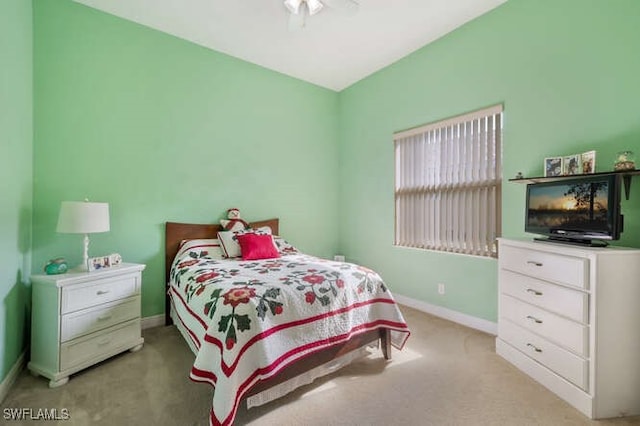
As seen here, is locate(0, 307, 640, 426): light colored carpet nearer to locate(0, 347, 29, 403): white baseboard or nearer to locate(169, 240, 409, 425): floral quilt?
locate(0, 347, 29, 403): white baseboard

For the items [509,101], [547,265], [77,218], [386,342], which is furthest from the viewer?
[509,101]

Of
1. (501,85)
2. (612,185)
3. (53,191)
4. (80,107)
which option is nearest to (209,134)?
(80,107)

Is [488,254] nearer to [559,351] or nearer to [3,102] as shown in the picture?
[559,351]

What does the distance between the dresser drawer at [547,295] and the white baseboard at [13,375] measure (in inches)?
138

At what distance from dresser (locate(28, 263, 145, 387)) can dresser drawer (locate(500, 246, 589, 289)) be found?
308 cm

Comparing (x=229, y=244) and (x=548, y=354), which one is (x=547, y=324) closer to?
(x=548, y=354)

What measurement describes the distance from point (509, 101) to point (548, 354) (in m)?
2.08

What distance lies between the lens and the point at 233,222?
3.24 meters

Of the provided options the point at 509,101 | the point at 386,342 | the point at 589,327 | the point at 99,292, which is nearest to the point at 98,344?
the point at 99,292

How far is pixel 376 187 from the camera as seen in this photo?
3803 millimetres

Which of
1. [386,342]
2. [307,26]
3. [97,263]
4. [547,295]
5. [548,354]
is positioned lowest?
[386,342]

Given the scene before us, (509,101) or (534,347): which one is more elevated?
(509,101)

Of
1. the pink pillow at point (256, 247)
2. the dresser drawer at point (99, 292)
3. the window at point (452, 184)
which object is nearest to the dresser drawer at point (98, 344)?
the dresser drawer at point (99, 292)

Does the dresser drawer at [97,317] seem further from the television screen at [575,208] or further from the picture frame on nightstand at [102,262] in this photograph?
the television screen at [575,208]
